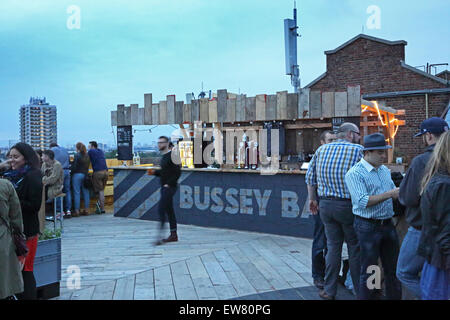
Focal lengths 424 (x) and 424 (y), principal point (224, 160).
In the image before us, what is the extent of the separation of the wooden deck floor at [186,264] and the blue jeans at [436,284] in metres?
1.73

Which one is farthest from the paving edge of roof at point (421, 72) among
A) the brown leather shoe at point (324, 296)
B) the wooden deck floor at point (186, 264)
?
the brown leather shoe at point (324, 296)

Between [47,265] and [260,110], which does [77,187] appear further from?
[47,265]

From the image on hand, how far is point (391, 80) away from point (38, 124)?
430 inches

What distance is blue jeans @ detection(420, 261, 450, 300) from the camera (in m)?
2.17

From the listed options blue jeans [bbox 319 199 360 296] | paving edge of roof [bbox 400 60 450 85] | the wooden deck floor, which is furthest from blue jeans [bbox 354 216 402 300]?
paving edge of roof [bbox 400 60 450 85]

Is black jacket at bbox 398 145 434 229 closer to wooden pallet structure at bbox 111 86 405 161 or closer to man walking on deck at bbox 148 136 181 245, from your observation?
man walking on deck at bbox 148 136 181 245

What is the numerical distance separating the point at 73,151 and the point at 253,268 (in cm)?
569

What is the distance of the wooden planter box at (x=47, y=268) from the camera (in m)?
3.87

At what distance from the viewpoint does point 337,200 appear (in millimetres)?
3510

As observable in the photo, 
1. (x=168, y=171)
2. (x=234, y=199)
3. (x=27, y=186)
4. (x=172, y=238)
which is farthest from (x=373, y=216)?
(x=234, y=199)

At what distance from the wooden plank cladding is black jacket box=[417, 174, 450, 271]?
4495 mm

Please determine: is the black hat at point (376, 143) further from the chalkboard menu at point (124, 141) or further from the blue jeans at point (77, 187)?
the blue jeans at point (77, 187)

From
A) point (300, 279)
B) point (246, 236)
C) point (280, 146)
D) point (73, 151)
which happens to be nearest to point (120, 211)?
point (73, 151)
